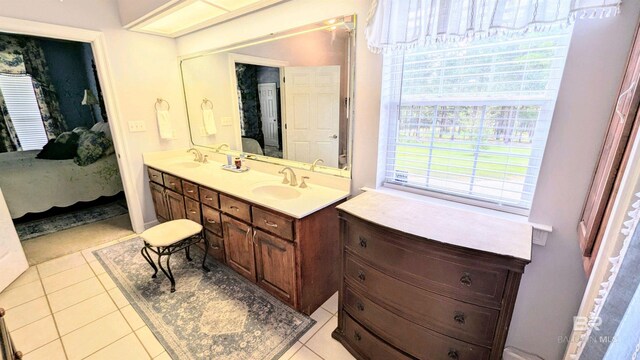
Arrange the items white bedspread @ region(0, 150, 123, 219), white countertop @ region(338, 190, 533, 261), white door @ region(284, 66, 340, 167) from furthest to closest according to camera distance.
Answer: white bedspread @ region(0, 150, 123, 219) < white door @ region(284, 66, 340, 167) < white countertop @ region(338, 190, 533, 261)

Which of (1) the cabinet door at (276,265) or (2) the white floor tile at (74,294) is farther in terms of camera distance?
(2) the white floor tile at (74,294)

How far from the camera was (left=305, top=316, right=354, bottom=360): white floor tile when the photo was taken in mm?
1562

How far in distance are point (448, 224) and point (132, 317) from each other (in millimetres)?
2184

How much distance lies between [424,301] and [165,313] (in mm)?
1784

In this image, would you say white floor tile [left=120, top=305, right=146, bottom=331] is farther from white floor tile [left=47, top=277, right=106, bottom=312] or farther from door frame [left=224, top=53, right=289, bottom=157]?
door frame [left=224, top=53, right=289, bottom=157]

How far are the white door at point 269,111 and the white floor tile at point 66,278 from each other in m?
2.01

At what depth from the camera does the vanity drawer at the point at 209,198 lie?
2.12 meters

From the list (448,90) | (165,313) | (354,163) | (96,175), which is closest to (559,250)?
(448,90)

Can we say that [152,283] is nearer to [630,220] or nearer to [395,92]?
[395,92]

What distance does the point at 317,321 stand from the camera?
1.81m

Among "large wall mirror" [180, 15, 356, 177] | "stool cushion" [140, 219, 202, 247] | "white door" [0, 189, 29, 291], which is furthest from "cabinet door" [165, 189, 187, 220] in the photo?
"white door" [0, 189, 29, 291]

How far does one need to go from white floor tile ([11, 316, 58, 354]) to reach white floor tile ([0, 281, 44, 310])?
0.38 meters

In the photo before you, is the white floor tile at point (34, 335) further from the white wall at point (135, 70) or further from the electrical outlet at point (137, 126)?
the electrical outlet at point (137, 126)

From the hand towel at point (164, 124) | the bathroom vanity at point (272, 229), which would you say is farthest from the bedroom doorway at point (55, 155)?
the bathroom vanity at point (272, 229)
